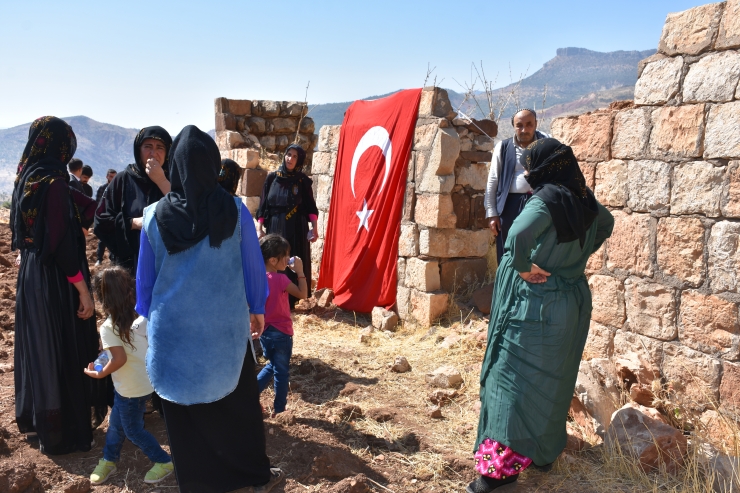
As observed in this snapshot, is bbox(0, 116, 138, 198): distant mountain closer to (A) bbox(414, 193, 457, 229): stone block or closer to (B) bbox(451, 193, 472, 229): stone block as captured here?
(A) bbox(414, 193, 457, 229): stone block

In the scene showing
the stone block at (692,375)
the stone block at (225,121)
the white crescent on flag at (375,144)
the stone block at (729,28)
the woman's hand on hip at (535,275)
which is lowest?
the stone block at (692,375)

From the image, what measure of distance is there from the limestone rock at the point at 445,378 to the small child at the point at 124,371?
210 centimetres

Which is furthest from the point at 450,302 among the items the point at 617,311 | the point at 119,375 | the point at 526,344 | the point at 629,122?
the point at 119,375

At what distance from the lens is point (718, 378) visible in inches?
141

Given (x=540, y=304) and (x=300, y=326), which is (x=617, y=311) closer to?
(x=540, y=304)

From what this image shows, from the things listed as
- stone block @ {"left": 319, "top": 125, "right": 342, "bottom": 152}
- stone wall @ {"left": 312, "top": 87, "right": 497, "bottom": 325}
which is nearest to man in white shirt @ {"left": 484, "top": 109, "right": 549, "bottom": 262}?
stone wall @ {"left": 312, "top": 87, "right": 497, "bottom": 325}

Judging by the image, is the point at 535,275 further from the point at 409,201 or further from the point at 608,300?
the point at 409,201

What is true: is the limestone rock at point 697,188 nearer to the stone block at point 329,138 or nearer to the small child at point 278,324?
the small child at point 278,324

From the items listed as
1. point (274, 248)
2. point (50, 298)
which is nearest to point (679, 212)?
point (274, 248)

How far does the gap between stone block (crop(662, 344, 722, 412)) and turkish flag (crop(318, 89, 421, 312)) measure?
3180 millimetres

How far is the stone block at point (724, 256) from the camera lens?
3.49m

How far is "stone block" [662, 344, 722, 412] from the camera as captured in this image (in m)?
3.59

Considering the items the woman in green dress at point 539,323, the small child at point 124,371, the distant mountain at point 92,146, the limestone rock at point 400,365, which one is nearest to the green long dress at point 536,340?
the woman in green dress at point 539,323

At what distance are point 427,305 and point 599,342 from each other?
2.07 m
